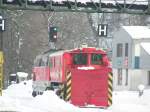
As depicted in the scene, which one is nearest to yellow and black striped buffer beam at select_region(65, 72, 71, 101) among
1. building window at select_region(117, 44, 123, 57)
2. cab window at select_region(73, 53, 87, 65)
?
cab window at select_region(73, 53, 87, 65)

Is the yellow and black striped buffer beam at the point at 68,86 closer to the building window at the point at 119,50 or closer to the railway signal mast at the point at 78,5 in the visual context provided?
the railway signal mast at the point at 78,5

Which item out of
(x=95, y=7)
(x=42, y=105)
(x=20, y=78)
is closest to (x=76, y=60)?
(x=42, y=105)

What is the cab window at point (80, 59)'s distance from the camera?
105 feet

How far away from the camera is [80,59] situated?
32031 mm

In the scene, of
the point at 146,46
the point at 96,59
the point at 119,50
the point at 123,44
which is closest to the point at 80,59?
the point at 96,59

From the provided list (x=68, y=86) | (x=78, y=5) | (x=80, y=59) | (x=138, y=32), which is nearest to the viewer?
(x=68, y=86)

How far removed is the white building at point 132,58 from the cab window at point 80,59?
32174 mm

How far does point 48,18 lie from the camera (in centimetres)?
9375

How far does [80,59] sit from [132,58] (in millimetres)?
34887

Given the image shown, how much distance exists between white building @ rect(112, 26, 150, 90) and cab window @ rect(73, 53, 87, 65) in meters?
32.2

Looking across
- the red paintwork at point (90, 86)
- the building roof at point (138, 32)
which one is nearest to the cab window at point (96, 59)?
the red paintwork at point (90, 86)

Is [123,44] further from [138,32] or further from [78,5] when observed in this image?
[78,5]

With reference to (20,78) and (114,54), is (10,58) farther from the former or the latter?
(114,54)

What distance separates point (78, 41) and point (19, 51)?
935 inches
